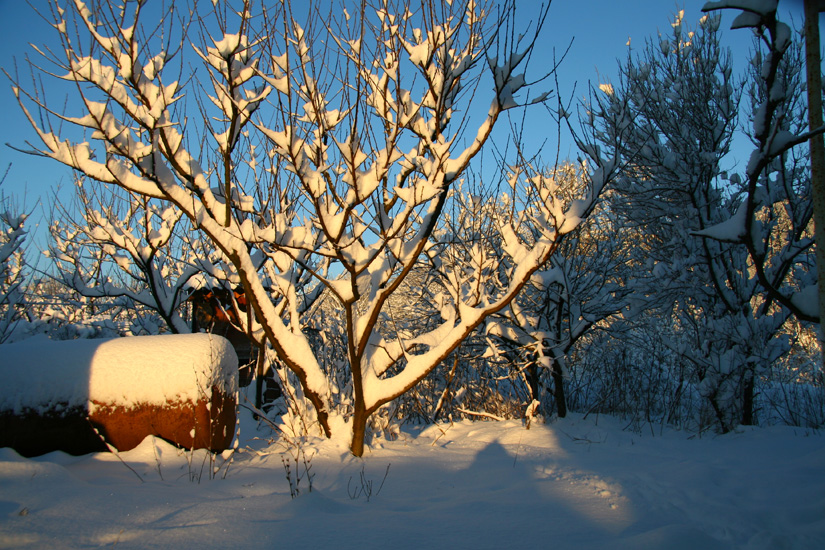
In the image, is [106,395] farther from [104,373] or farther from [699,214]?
[699,214]

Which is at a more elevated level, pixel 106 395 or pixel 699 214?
pixel 699 214

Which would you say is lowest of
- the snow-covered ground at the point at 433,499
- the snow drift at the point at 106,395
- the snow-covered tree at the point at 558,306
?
the snow-covered ground at the point at 433,499

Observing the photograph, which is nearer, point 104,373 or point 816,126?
point 816,126

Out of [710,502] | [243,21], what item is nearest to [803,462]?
[710,502]

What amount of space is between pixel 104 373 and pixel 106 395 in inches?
6.1

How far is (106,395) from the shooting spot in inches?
122

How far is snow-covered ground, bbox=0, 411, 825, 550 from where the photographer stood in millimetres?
1745

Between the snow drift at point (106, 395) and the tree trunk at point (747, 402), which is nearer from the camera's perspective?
the snow drift at point (106, 395)

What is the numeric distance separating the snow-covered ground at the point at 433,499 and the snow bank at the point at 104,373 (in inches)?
13.9

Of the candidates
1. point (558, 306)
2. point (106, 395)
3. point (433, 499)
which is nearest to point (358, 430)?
point (433, 499)

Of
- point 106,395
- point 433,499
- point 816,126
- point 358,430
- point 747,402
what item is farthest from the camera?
point 747,402

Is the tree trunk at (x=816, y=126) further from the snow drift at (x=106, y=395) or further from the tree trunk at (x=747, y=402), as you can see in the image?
the snow drift at (x=106, y=395)

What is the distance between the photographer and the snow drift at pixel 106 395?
3.01m

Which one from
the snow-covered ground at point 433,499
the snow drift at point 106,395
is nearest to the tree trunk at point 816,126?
the snow-covered ground at point 433,499
